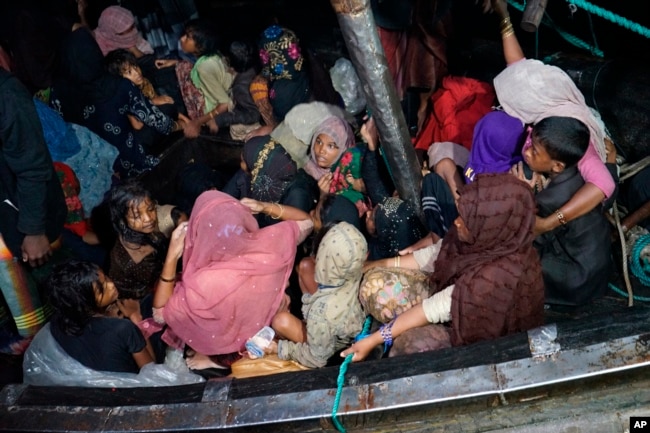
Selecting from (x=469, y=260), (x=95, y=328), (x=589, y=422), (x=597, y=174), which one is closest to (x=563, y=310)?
(x=597, y=174)

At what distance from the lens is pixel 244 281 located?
325 centimetres

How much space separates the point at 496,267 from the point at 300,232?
1497 mm

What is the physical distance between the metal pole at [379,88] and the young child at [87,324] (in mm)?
1681

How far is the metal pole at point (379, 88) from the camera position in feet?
9.39

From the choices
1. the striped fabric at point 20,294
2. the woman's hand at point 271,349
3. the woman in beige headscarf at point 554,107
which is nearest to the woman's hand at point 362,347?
the woman's hand at point 271,349

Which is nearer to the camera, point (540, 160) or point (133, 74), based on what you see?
point (540, 160)

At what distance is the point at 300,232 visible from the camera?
3986mm

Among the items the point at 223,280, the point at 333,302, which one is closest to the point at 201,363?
the point at 223,280

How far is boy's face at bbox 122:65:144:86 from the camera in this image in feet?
17.5

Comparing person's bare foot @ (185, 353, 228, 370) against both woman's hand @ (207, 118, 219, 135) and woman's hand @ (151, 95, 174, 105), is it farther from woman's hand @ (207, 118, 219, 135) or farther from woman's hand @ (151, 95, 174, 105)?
woman's hand @ (151, 95, 174, 105)

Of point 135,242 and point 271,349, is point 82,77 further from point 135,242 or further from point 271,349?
point 271,349

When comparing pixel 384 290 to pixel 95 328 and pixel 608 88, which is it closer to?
pixel 95 328

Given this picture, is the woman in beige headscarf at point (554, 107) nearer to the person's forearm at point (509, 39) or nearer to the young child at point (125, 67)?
the person's forearm at point (509, 39)

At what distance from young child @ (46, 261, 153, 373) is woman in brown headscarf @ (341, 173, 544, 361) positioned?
120 centimetres
